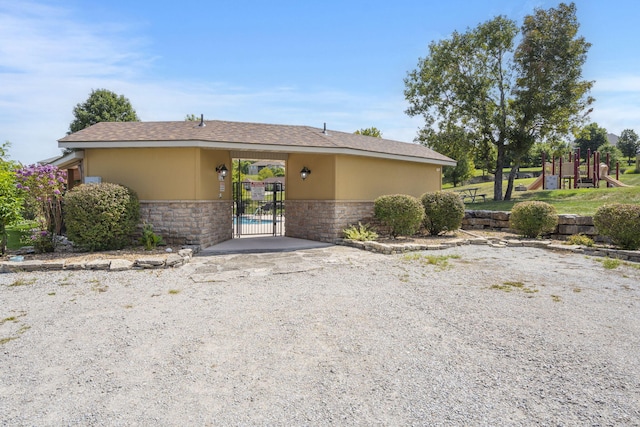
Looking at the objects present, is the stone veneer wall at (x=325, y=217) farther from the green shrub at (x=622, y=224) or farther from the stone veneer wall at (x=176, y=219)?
the green shrub at (x=622, y=224)

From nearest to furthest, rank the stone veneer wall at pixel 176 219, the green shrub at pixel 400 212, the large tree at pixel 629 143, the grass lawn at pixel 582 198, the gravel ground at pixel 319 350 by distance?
the gravel ground at pixel 319 350, the stone veneer wall at pixel 176 219, the green shrub at pixel 400 212, the grass lawn at pixel 582 198, the large tree at pixel 629 143

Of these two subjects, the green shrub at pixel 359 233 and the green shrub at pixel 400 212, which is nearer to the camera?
the green shrub at pixel 400 212

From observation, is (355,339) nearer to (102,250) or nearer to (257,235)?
(102,250)

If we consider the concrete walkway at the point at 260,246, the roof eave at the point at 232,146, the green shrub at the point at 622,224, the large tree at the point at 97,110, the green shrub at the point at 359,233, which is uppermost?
the large tree at the point at 97,110

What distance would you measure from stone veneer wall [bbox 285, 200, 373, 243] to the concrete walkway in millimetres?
347

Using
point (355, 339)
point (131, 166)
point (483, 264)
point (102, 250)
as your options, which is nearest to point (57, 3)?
point (131, 166)

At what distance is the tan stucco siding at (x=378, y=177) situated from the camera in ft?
36.5

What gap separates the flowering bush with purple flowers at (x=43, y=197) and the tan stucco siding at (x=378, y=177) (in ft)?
23.8

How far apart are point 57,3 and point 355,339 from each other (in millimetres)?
9423

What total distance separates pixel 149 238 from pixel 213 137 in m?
3.09

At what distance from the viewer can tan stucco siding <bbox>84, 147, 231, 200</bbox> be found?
9.59 metres

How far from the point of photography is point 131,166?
9648mm

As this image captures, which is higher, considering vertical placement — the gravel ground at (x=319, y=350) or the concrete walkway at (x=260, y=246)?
Answer: the concrete walkway at (x=260, y=246)

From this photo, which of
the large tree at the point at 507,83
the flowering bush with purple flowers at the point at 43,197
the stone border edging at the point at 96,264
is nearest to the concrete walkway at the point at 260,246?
the stone border edging at the point at 96,264
